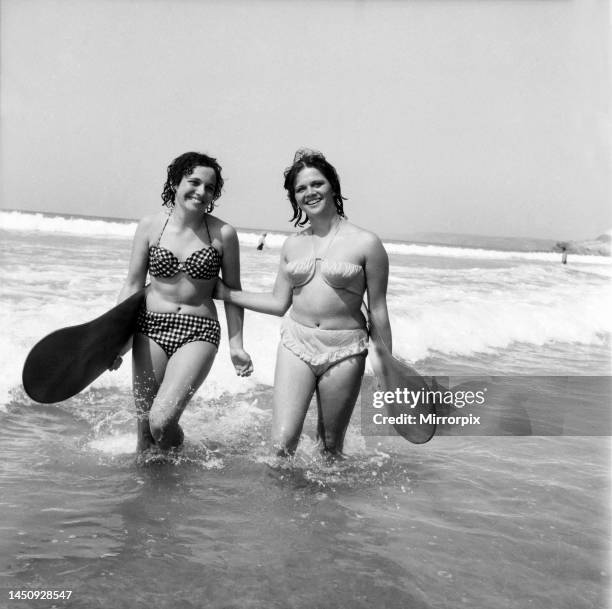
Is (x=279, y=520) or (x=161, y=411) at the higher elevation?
(x=161, y=411)

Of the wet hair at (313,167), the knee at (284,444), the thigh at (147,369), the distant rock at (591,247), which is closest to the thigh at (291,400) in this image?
the knee at (284,444)

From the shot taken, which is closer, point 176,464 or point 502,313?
point 176,464

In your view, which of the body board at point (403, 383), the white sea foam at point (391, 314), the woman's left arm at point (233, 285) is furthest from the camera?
the white sea foam at point (391, 314)

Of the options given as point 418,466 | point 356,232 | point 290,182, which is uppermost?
point 290,182

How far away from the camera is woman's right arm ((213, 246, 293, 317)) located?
418cm

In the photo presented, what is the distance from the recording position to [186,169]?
4.10 m

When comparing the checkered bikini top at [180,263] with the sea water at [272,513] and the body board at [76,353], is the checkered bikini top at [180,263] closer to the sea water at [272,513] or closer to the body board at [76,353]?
the body board at [76,353]

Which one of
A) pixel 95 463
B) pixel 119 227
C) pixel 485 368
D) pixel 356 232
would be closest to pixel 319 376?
pixel 356 232

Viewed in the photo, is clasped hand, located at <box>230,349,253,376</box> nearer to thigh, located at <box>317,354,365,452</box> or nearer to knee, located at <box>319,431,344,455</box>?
thigh, located at <box>317,354,365,452</box>

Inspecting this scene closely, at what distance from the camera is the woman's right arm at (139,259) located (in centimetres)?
412

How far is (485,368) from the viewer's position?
8.10m

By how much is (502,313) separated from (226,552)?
9.12 m

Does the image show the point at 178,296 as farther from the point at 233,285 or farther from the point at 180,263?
the point at 233,285

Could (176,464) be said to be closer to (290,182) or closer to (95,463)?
(95,463)
